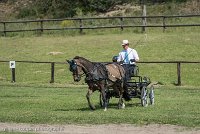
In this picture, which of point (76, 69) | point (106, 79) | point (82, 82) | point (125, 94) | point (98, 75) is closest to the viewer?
point (76, 69)

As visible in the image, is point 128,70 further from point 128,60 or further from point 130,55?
point 130,55

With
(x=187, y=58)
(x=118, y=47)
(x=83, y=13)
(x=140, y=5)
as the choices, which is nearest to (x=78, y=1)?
(x=83, y=13)

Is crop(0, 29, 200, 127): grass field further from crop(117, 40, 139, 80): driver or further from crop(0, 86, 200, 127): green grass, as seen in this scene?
crop(117, 40, 139, 80): driver

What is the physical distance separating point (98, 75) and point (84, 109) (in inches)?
65.9

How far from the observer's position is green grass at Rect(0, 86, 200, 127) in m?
14.8

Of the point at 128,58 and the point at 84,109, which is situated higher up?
the point at 128,58

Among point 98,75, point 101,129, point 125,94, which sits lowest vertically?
point 101,129

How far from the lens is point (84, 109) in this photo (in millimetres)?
17672

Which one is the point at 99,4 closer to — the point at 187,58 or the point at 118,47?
the point at 118,47

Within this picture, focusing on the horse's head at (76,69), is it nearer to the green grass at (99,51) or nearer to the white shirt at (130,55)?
the white shirt at (130,55)

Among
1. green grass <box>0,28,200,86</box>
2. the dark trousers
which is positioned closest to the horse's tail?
the dark trousers

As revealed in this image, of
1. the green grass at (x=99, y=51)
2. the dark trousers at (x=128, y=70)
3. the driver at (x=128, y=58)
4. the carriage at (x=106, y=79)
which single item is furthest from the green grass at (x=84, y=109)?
the green grass at (x=99, y=51)

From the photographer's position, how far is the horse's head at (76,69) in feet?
53.2

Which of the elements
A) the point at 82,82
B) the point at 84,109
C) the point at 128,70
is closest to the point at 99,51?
the point at 82,82
